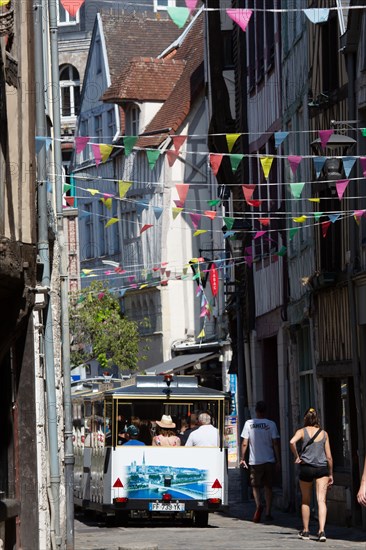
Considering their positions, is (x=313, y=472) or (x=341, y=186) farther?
(x=313, y=472)

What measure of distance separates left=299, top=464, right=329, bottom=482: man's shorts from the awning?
24.4m

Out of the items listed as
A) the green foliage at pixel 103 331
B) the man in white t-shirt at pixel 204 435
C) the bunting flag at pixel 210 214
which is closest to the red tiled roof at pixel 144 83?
the green foliage at pixel 103 331

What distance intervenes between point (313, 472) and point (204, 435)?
4015mm

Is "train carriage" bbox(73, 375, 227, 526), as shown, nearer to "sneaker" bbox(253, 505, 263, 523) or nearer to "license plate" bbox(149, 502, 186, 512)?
"license plate" bbox(149, 502, 186, 512)

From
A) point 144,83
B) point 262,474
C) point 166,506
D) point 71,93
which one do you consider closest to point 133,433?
point 166,506

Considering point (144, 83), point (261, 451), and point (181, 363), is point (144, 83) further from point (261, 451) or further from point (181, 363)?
point (261, 451)

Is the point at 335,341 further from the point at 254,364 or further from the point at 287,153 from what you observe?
the point at 254,364

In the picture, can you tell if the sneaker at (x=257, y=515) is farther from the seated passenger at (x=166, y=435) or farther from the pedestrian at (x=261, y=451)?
the seated passenger at (x=166, y=435)

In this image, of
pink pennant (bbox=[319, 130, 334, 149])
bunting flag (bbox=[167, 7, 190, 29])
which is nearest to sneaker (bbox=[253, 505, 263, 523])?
pink pennant (bbox=[319, 130, 334, 149])

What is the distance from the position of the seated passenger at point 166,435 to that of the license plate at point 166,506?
0.87 metres

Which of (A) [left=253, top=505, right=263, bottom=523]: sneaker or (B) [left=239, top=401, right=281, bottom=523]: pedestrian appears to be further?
(B) [left=239, top=401, right=281, bottom=523]: pedestrian

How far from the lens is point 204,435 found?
2586cm

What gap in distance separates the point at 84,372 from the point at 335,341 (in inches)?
1524

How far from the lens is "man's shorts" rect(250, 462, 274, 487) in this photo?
85.2 ft
